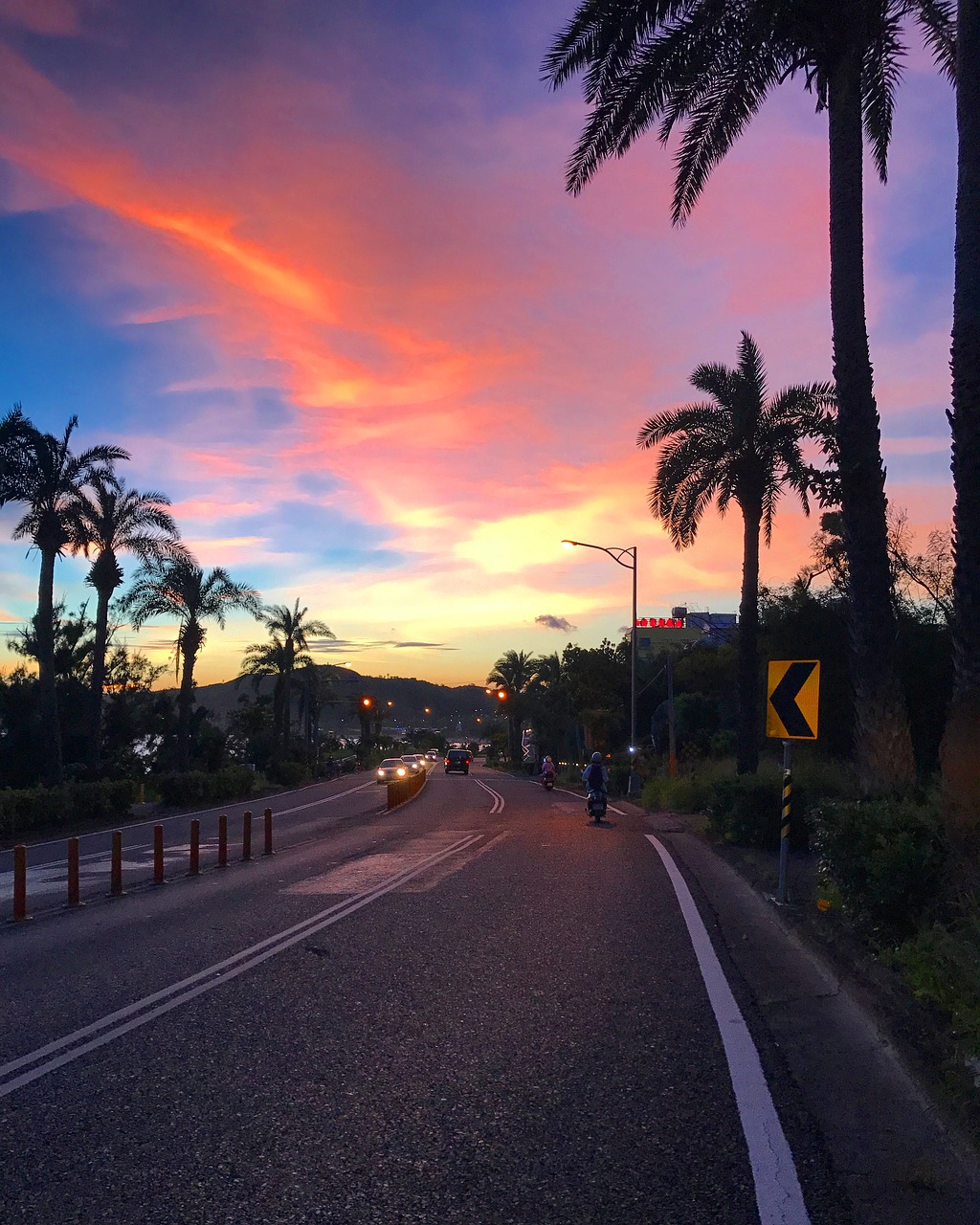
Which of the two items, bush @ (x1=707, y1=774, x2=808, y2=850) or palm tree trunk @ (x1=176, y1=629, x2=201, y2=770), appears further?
palm tree trunk @ (x1=176, y1=629, x2=201, y2=770)

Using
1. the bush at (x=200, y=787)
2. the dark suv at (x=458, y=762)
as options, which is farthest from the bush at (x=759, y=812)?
the dark suv at (x=458, y=762)

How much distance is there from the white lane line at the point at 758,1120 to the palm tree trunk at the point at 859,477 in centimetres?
552

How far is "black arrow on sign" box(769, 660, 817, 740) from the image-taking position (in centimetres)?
1174

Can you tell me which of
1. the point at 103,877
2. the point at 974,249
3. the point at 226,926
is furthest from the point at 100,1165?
the point at 103,877

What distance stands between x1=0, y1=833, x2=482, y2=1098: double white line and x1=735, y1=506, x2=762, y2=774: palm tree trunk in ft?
49.2

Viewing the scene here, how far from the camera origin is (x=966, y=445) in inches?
398

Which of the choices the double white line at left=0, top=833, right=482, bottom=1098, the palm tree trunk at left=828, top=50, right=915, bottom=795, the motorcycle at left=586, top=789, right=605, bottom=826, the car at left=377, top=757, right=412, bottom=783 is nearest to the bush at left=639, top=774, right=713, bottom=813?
the motorcycle at left=586, top=789, right=605, bottom=826

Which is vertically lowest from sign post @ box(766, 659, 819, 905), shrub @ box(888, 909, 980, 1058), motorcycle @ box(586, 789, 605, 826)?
motorcycle @ box(586, 789, 605, 826)

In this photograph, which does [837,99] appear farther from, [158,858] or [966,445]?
[158,858]

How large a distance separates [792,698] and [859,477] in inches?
131

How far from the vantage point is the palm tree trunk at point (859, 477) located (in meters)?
13.4

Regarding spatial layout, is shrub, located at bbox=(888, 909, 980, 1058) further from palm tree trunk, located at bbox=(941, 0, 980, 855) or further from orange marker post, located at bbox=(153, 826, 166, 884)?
orange marker post, located at bbox=(153, 826, 166, 884)

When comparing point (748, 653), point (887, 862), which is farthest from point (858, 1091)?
point (748, 653)

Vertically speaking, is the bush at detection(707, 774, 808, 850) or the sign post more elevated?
the sign post
